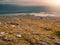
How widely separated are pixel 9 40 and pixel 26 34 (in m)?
19.8

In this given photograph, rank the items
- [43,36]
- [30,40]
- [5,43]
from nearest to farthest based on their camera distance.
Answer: [5,43] < [30,40] < [43,36]

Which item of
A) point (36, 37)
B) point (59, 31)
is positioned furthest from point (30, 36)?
point (59, 31)

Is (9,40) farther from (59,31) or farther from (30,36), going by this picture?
(59,31)

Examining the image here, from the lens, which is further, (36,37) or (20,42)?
(36,37)

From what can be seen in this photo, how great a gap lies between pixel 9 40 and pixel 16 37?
9439mm

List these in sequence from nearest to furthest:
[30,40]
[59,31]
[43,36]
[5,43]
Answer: [5,43]
[30,40]
[43,36]
[59,31]

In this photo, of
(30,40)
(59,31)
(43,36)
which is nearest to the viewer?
(30,40)

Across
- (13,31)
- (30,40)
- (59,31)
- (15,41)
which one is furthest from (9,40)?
(59,31)

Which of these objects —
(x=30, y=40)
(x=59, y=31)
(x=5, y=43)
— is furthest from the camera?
(x=59, y=31)

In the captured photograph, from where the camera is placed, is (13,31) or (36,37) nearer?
(36,37)

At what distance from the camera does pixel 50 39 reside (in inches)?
6122

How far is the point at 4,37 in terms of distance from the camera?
6014 inches

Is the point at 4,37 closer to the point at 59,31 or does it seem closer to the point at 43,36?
the point at 43,36

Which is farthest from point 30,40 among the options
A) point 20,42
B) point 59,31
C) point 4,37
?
point 59,31
